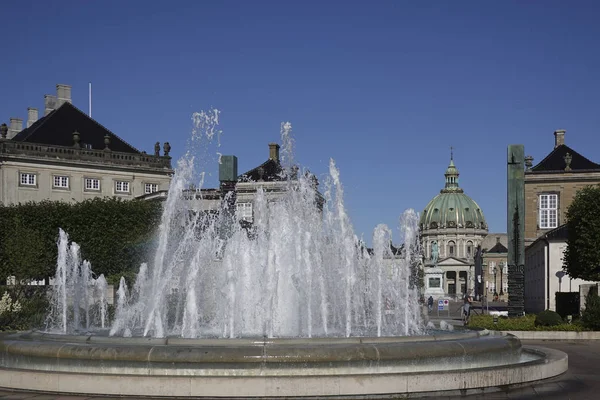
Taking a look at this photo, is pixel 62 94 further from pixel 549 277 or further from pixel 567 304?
pixel 567 304

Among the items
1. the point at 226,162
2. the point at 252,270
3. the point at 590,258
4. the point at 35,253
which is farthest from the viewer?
the point at 35,253

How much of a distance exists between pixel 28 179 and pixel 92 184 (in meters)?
5.74

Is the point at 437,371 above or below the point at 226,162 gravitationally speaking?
below

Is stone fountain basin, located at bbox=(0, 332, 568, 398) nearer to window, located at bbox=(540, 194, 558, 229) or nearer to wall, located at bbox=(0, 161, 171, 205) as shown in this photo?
wall, located at bbox=(0, 161, 171, 205)

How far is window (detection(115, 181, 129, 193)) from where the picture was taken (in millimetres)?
74938

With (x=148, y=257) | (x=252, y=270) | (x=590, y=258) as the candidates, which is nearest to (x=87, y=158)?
(x=148, y=257)

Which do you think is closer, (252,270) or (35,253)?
(252,270)

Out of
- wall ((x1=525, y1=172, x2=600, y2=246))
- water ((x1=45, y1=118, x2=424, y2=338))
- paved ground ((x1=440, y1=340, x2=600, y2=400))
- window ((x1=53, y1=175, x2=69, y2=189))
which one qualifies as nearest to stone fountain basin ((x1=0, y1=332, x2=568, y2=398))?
paved ground ((x1=440, y1=340, x2=600, y2=400))

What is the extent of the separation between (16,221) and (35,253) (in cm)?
279

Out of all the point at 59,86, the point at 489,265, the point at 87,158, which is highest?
the point at 59,86

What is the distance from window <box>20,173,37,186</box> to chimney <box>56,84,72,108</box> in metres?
12.6

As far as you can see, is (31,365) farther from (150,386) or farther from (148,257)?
(148,257)

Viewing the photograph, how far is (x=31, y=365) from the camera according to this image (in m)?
14.9

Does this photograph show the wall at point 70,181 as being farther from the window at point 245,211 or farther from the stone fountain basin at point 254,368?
the stone fountain basin at point 254,368
